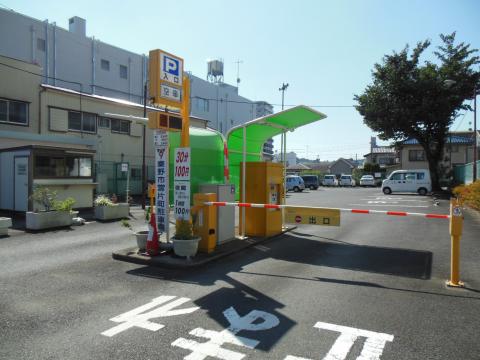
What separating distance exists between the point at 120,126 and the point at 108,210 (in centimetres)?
1228

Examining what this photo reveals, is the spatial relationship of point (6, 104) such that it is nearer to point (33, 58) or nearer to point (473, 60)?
point (33, 58)

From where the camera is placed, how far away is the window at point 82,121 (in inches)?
814

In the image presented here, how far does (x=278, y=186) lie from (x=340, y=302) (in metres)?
5.58

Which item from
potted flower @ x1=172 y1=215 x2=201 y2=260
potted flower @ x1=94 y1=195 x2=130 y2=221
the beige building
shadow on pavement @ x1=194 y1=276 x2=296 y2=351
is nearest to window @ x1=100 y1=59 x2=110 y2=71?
the beige building

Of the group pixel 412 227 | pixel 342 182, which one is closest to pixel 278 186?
pixel 412 227

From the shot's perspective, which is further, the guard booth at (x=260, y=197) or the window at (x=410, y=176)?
the window at (x=410, y=176)

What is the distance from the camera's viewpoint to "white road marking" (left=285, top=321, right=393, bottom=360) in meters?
3.46

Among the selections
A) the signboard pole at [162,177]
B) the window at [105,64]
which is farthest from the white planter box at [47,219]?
the window at [105,64]

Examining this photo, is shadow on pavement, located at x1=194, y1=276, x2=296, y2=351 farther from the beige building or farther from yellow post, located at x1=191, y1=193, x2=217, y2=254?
the beige building

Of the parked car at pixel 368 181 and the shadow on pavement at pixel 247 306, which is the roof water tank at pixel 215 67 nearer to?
the parked car at pixel 368 181

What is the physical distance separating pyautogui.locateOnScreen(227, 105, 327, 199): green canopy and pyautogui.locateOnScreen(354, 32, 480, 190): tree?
2142 centimetres

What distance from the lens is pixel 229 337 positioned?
12.6 feet

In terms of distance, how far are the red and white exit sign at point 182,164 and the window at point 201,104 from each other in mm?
40294

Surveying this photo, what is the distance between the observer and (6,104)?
17859 mm
